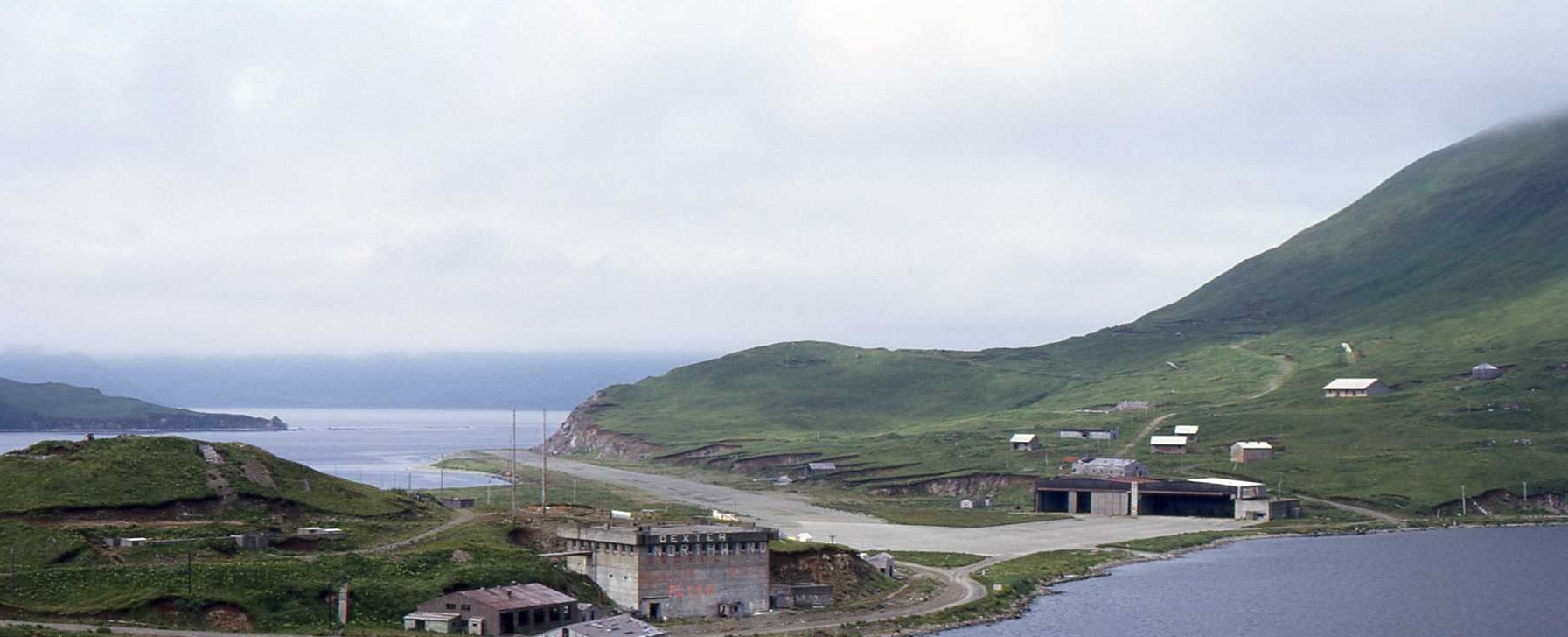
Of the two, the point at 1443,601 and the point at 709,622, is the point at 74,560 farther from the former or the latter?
the point at 1443,601

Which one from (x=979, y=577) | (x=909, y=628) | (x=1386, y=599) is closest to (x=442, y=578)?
(x=909, y=628)

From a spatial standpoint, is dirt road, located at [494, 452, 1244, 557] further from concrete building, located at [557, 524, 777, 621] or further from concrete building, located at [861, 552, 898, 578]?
concrete building, located at [557, 524, 777, 621]

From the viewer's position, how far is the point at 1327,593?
133 m

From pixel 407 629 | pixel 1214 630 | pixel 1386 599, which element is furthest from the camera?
pixel 1386 599

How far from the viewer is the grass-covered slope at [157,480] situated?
376ft

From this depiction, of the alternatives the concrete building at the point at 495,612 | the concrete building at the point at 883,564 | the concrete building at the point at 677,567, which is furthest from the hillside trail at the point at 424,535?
the concrete building at the point at 883,564

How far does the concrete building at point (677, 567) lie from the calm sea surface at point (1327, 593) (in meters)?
15.6

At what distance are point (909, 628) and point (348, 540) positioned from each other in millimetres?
42435

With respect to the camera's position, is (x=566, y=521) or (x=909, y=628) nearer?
(x=909, y=628)

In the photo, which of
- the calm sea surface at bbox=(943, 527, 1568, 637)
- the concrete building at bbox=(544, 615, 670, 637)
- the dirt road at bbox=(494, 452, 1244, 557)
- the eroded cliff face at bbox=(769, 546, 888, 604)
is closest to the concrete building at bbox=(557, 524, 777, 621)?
the eroded cliff face at bbox=(769, 546, 888, 604)

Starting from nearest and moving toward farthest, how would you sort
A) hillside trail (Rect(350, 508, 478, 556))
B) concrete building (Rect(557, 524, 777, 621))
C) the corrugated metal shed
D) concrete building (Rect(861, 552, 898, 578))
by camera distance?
the corrugated metal shed, concrete building (Rect(557, 524, 777, 621)), hillside trail (Rect(350, 508, 478, 556)), concrete building (Rect(861, 552, 898, 578))

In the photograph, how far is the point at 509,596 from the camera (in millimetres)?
99438

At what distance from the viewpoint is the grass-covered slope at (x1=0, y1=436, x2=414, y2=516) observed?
376 feet

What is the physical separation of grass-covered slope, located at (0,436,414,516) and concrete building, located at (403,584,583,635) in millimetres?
30525
